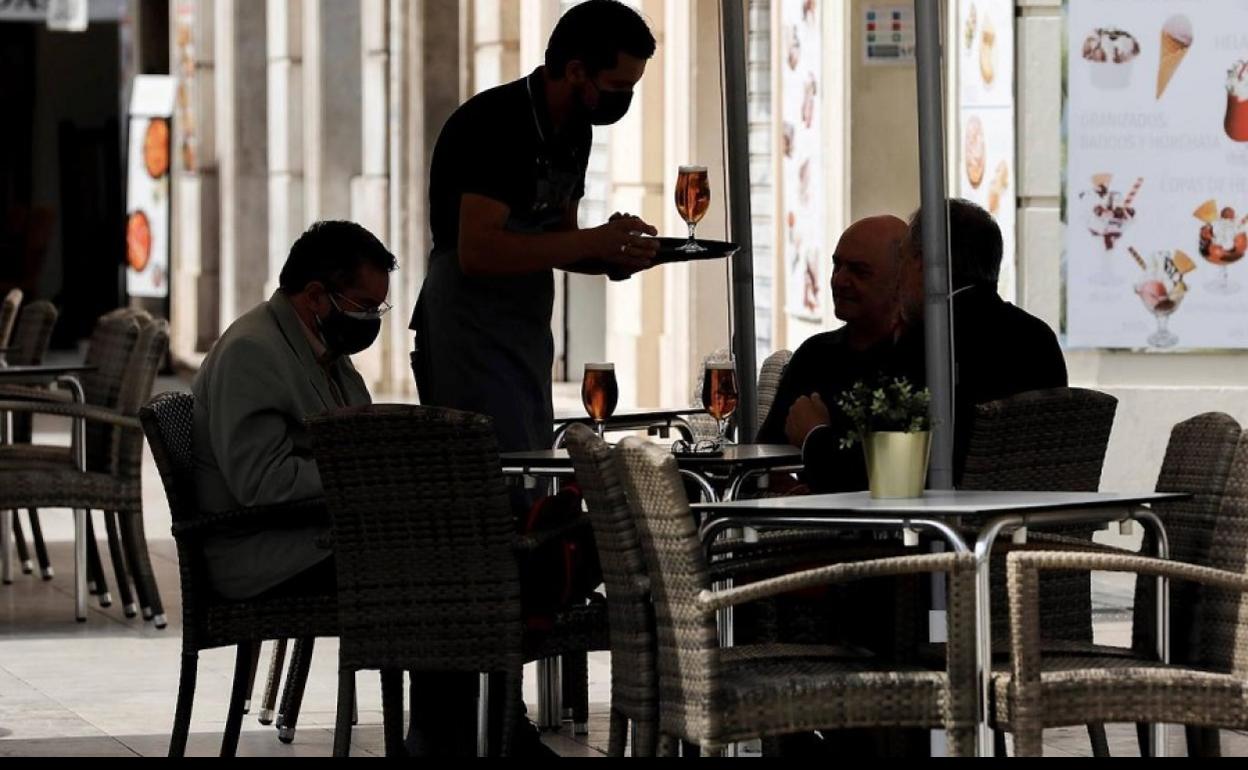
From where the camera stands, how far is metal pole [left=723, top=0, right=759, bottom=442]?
7.51 m

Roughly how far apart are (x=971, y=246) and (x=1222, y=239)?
4.85 meters

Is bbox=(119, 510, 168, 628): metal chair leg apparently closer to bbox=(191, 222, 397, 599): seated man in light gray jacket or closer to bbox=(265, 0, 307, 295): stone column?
bbox=(191, 222, 397, 599): seated man in light gray jacket

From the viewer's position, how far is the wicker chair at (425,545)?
608 centimetres

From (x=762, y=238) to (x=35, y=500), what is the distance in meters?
5.99

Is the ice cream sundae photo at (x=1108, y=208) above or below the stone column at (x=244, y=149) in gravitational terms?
below

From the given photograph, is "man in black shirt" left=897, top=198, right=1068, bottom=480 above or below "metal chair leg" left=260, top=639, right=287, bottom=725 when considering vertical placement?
above

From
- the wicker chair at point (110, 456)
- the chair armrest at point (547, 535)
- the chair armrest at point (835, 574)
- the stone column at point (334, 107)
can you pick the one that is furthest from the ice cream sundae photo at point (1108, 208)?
the stone column at point (334, 107)

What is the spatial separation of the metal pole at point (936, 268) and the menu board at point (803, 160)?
300 inches

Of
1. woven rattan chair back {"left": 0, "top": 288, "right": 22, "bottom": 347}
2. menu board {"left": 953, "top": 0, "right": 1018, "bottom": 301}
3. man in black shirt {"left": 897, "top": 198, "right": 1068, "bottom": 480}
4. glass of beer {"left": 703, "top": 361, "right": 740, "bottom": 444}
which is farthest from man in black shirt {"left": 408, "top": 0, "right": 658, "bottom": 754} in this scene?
woven rattan chair back {"left": 0, "top": 288, "right": 22, "bottom": 347}

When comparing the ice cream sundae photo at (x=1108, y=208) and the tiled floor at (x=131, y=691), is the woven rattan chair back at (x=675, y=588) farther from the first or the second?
the ice cream sundae photo at (x=1108, y=208)

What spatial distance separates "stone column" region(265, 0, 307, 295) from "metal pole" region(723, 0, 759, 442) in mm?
18096

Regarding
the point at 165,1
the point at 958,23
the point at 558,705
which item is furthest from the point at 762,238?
the point at 165,1

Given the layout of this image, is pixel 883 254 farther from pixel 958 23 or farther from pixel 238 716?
pixel 958 23

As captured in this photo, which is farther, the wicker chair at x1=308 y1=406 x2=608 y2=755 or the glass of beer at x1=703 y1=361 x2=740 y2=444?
the glass of beer at x1=703 y1=361 x2=740 y2=444
